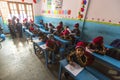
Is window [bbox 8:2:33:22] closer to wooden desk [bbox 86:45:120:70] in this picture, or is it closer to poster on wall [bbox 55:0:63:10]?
poster on wall [bbox 55:0:63:10]

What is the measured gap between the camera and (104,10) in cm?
268

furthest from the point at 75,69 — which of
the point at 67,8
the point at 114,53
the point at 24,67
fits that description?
the point at 67,8

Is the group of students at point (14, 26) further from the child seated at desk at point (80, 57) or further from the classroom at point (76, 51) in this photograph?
the child seated at desk at point (80, 57)

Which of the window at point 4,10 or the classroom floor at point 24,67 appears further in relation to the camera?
the window at point 4,10

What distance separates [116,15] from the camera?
2.43 m

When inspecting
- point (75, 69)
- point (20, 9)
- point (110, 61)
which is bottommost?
point (75, 69)

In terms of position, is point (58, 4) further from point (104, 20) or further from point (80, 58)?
point (80, 58)

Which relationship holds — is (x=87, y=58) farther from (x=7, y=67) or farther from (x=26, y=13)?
(x=26, y=13)

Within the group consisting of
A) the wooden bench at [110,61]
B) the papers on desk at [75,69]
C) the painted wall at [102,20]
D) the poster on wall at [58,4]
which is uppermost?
the poster on wall at [58,4]

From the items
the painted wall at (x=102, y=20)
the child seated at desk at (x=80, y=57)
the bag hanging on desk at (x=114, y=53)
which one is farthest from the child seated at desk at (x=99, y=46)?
the painted wall at (x=102, y=20)

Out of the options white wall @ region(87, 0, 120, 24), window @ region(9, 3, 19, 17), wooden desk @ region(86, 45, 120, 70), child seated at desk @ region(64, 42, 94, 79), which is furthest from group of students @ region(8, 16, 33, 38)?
wooden desk @ region(86, 45, 120, 70)

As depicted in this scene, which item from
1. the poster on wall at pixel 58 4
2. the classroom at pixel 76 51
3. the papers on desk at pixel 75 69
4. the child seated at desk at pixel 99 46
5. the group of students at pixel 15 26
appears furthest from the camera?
the group of students at pixel 15 26

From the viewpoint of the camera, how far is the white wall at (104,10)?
7.90 feet

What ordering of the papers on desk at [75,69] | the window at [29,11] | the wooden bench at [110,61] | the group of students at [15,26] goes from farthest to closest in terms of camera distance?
the window at [29,11]
the group of students at [15,26]
the wooden bench at [110,61]
the papers on desk at [75,69]
